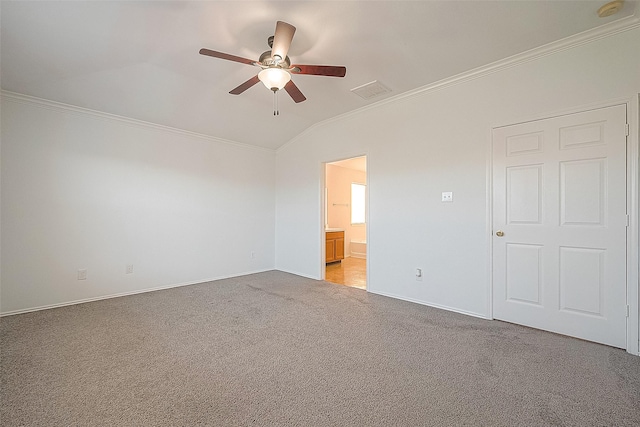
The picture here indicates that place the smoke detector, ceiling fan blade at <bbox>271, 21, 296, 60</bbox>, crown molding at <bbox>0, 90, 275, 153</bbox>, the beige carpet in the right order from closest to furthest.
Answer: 1. the beige carpet
2. ceiling fan blade at <bbox>271, 21, 296, 60</bbox>
3. the smoke detector
4. crown molding at <bbox>0, 90, 275, 153</bbox>

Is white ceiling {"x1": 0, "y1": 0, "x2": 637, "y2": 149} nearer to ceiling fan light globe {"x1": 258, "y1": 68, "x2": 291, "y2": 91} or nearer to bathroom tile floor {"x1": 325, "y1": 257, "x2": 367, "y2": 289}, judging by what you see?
ceiling fan light globe {"x1": 258, "y1": 68, "x2": 291, "y2": 91}

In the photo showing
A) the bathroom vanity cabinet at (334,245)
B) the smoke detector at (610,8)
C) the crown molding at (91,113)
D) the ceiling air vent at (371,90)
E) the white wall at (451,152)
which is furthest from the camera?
the bathroom vanity cabinet at (334,245)

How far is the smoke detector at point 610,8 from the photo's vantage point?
6.77 ft

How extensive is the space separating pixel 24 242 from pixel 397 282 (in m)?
4.51

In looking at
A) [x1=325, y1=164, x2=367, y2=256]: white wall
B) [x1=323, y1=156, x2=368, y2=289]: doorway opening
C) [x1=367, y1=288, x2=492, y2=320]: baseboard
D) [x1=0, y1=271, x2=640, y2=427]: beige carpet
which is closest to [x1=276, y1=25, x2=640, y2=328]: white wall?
[x1=367, y1=288, x2=492, y2=320]: baseboard

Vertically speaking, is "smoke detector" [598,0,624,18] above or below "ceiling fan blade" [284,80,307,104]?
above

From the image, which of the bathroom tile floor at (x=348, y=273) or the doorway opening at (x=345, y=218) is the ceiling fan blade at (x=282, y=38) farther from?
the doorway opening at (x=345, y=218)

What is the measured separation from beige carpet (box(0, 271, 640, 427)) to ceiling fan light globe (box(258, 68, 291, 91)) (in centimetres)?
224

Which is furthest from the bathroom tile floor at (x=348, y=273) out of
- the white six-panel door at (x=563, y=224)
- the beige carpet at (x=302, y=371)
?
the white six-panel door at (x=563, y=224)

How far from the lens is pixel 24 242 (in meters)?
3.20

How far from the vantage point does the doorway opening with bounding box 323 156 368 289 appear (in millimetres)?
6164

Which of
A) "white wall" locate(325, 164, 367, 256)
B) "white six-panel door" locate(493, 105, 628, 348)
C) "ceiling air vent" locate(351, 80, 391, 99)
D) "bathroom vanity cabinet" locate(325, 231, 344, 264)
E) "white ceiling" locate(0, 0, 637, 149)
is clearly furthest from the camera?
"white wall" locate(325, 164, 367, 256)

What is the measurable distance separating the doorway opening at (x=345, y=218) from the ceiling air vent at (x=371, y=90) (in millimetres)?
2209

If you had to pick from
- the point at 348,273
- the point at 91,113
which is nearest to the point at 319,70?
the point at 91,113
